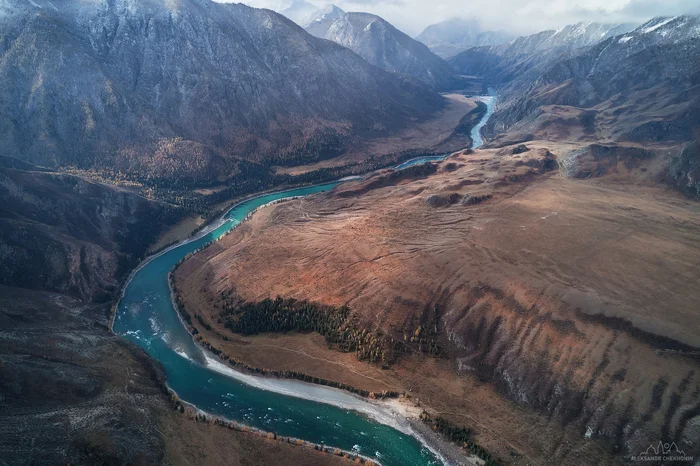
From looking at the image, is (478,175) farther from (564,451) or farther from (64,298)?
(64,298)

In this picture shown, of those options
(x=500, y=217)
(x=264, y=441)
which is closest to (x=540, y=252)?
(x=500, y=217)

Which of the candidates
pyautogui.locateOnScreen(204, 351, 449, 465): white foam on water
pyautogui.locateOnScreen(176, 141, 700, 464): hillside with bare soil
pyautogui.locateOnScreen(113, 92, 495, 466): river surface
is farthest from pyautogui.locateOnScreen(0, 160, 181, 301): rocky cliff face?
pyautogui.locateOnScreen(204, 351, 449, 465): white foam on water
